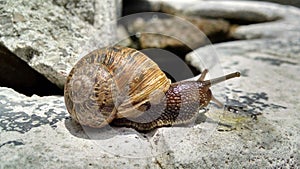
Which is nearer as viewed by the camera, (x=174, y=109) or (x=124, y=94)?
(x=124, y=94)

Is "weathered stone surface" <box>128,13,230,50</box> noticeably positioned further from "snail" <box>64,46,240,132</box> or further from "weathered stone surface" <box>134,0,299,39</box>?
"snail" <box>64,46,240,132</box>

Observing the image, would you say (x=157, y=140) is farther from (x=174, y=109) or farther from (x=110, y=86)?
(x=110, y=86)

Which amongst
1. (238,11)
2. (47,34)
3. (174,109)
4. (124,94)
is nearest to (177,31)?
(238,11)

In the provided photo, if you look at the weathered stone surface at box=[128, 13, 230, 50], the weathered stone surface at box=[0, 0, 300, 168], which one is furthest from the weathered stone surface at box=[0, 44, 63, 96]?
the weathered stone surface at box=[128, 13, 230, 50]

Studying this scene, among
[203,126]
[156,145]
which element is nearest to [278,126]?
[203,126]

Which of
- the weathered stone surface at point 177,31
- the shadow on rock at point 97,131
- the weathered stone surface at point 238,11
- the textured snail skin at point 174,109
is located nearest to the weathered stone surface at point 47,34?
the shadow on rock at point 97,131

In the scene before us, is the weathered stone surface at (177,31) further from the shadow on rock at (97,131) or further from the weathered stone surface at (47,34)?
the shadow on rock at (97,131)
